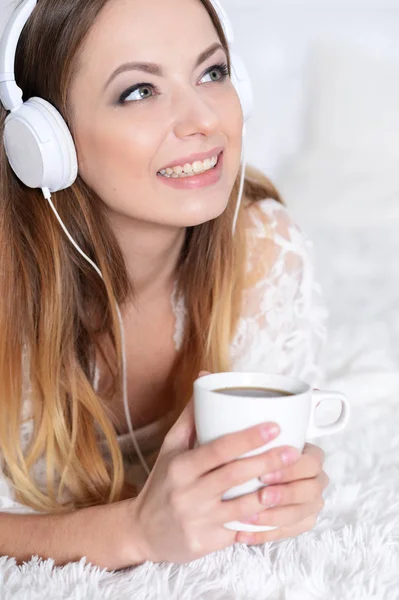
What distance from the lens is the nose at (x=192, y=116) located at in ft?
3.97

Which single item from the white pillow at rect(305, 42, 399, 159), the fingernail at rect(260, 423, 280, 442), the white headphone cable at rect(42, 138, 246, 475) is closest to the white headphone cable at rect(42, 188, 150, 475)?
the white headphone cable at rect(42, 138, 246, 475)

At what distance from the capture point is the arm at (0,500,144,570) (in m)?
1.06

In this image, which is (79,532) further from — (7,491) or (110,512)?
(7,491)

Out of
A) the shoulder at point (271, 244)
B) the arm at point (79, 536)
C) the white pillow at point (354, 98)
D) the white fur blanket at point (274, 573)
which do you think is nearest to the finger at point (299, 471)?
the white fur blanket at point (274, 573)

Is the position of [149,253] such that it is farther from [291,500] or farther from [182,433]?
[291,500]

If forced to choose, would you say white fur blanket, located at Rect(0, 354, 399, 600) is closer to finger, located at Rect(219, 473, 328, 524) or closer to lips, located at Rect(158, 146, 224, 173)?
finger, located at Rect(219, 473, 328, 524)

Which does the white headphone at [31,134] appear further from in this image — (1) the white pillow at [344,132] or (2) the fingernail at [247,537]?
(1) the white pillow at [344,132]

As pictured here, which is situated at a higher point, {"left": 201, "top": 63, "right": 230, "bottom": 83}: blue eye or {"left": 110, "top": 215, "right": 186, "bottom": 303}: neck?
{"left": 201, "top": 63, "right": 230, "bottom": 83}: blue eye

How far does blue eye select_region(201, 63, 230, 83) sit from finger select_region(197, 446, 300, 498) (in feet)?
2.10

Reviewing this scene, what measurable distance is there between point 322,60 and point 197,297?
1.27m

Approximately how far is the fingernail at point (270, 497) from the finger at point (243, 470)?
2cm

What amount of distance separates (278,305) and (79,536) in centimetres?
64

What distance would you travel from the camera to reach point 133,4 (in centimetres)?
122

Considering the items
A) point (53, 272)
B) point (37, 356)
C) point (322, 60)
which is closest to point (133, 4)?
point (53, 272)
